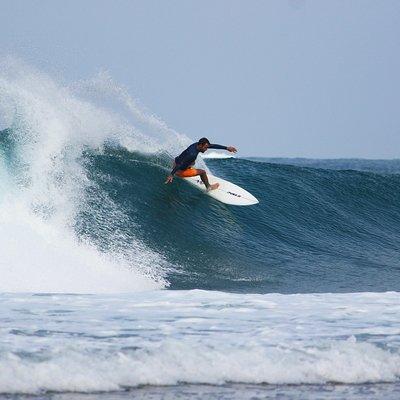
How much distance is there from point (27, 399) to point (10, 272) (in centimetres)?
399

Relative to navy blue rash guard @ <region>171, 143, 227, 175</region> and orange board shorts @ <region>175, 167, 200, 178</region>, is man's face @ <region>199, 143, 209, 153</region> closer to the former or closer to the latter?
navy blue rash guard @ <region>171, 143, 227, 175</region>

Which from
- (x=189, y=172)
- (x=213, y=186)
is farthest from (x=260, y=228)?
(x=189, y=172)

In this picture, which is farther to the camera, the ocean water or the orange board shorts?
the orange board shorts

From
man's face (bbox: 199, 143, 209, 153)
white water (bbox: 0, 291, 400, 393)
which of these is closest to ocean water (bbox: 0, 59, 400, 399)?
white water (bbox: 0, 291, 400, 393)

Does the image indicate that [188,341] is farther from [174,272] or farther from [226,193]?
[226,193]

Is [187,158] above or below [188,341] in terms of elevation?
above

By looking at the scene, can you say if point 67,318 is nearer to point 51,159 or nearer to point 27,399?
point 27,399

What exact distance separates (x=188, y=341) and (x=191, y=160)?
21.7ft

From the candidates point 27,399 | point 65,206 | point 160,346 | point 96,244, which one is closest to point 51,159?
point 65,206

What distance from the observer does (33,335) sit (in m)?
5.62

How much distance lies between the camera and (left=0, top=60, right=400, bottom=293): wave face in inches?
356

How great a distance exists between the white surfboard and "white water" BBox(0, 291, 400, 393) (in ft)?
17.6

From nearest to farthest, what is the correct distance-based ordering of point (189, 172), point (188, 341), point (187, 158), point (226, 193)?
point (188, 341) < point (187, 158) < point (189, 172) < point (226, 193)

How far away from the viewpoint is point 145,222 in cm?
1121
